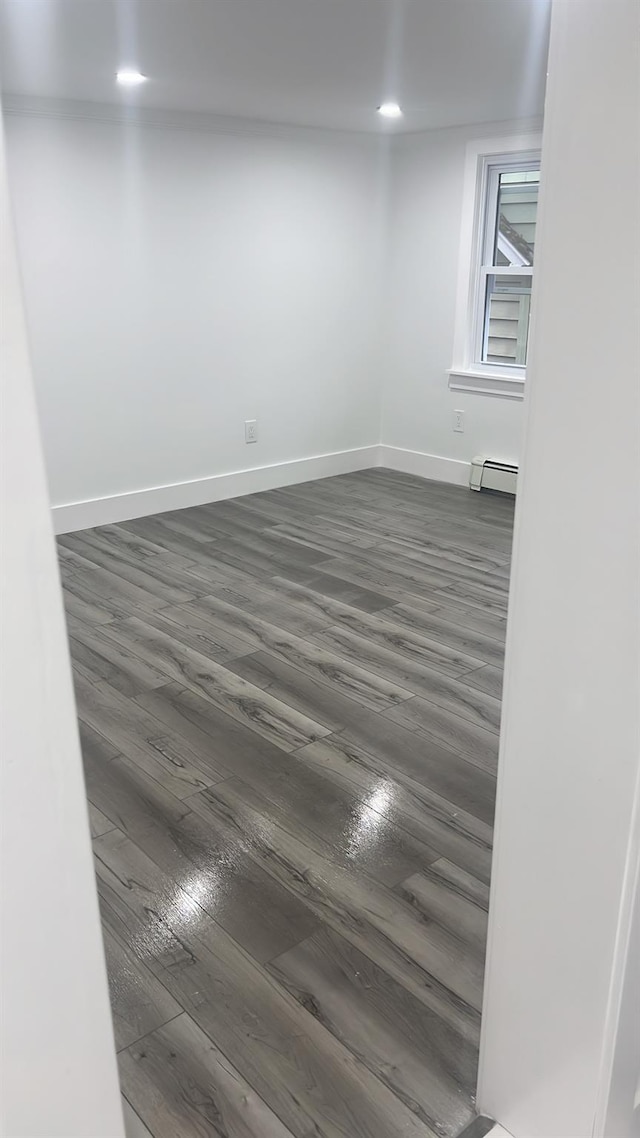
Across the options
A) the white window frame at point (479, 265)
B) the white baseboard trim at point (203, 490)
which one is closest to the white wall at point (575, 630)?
the white baseboard trim at point (203, 490)

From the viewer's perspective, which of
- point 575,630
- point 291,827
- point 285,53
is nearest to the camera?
point 575,630

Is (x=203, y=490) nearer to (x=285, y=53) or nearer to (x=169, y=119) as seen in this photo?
(x=169, y=119)

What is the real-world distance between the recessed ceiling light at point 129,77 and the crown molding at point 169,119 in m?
0.50

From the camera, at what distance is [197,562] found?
13.8ft

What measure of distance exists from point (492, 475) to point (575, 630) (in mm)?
4474

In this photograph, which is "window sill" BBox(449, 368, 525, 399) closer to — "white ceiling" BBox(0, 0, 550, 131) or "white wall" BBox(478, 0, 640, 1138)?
"white ceiling" BBox(0, 0, 550, 131)

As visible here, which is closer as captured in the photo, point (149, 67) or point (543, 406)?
point (543, 406)

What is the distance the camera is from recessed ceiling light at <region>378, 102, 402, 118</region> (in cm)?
428

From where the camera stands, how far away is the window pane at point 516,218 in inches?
201

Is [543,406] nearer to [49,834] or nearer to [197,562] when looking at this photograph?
[49,834]

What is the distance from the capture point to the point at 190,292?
480 cm

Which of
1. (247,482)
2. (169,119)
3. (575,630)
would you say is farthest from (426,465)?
(575,630)

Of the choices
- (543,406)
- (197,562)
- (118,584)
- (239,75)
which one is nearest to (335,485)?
(197,562)

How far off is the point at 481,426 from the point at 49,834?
5112 millimetres
